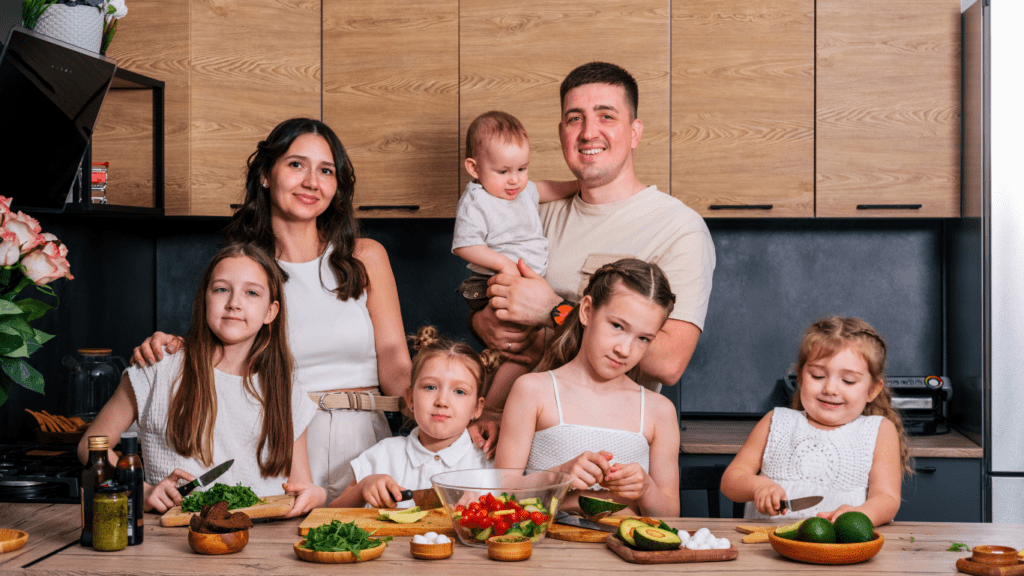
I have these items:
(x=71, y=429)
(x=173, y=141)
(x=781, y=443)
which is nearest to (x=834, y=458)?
(x=781, y=443)

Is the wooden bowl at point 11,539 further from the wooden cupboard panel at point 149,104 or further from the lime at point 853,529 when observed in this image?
the wooden cupboard panel at point 149,104

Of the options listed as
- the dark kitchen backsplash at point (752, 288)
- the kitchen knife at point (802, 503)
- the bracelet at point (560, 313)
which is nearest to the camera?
the kitchen knife at point (802, 503)

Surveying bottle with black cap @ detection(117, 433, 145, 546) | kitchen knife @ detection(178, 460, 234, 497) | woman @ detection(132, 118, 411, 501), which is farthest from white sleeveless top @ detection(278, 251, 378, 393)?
bottle with black cap @ detection(117, 433, 145, 546)

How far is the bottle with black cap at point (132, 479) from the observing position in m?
1.28

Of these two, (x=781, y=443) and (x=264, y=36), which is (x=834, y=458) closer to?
(x=781, y=443)

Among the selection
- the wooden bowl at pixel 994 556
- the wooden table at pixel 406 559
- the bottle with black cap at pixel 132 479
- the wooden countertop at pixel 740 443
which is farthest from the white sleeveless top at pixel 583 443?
the wooden countertop at pixel 740 443

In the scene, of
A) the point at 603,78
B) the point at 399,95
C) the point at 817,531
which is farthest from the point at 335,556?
the point at 399,95

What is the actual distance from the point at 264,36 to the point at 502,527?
202 centimetres

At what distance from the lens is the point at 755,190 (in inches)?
104

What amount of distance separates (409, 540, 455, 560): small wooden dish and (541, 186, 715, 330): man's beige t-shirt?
2.92ft

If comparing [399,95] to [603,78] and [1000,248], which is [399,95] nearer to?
[603,78]

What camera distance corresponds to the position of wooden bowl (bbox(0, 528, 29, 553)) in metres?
1.27

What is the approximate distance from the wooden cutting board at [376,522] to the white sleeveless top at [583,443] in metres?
0.28

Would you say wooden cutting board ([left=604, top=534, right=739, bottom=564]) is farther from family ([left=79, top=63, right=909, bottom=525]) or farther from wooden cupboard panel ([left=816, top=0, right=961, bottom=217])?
wooden cupboard panel ([left=816, top=0, right=961, bottom=217])
